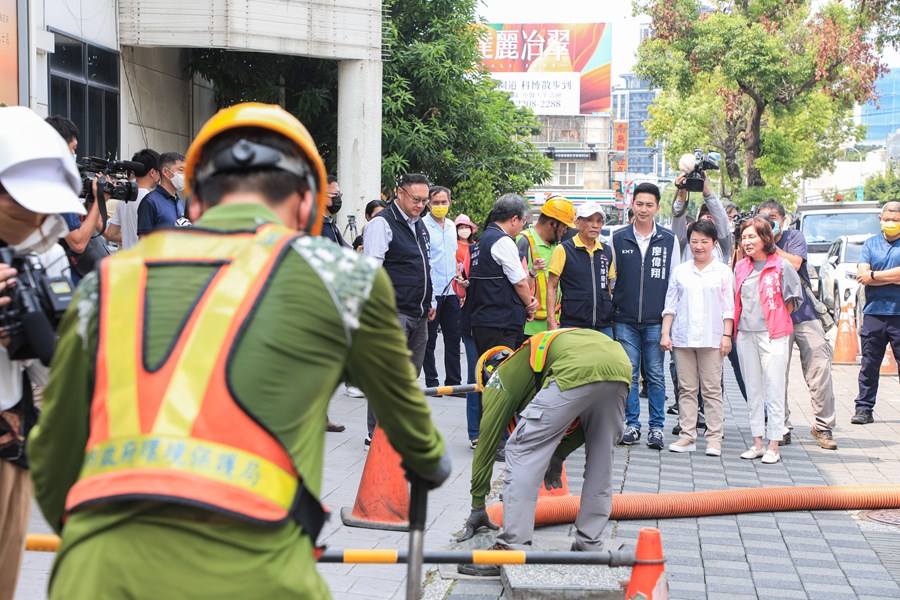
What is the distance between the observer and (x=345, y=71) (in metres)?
17.3

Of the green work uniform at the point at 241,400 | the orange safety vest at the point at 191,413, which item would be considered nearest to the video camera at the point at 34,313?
the green work uniform at the point at 241,400

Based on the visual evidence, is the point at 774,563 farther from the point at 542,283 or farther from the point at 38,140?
the point at 38,140

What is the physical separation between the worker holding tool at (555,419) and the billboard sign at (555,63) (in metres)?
87.9

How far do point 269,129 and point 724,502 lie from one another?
5.37m

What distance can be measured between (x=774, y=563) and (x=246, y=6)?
12217 millimetres

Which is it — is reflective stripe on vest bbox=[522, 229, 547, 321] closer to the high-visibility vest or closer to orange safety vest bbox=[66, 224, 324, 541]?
the high-visibility vest

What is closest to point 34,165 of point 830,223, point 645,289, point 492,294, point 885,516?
point 492,294

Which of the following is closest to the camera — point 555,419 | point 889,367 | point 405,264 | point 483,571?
point 555,419

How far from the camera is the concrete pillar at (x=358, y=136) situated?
1731 centimetres

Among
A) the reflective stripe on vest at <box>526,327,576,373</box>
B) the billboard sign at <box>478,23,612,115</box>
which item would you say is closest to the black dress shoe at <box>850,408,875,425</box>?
the reflective stripe on vest at <box>526,327,576,373</box>

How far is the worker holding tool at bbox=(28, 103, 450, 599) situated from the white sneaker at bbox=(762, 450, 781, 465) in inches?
279

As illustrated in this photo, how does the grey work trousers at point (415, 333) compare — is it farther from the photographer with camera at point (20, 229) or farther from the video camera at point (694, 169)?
the photographer with camera at point (20, 229)

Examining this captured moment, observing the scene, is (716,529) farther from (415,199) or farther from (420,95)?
(420,95)

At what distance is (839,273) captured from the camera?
20234 millimetres
